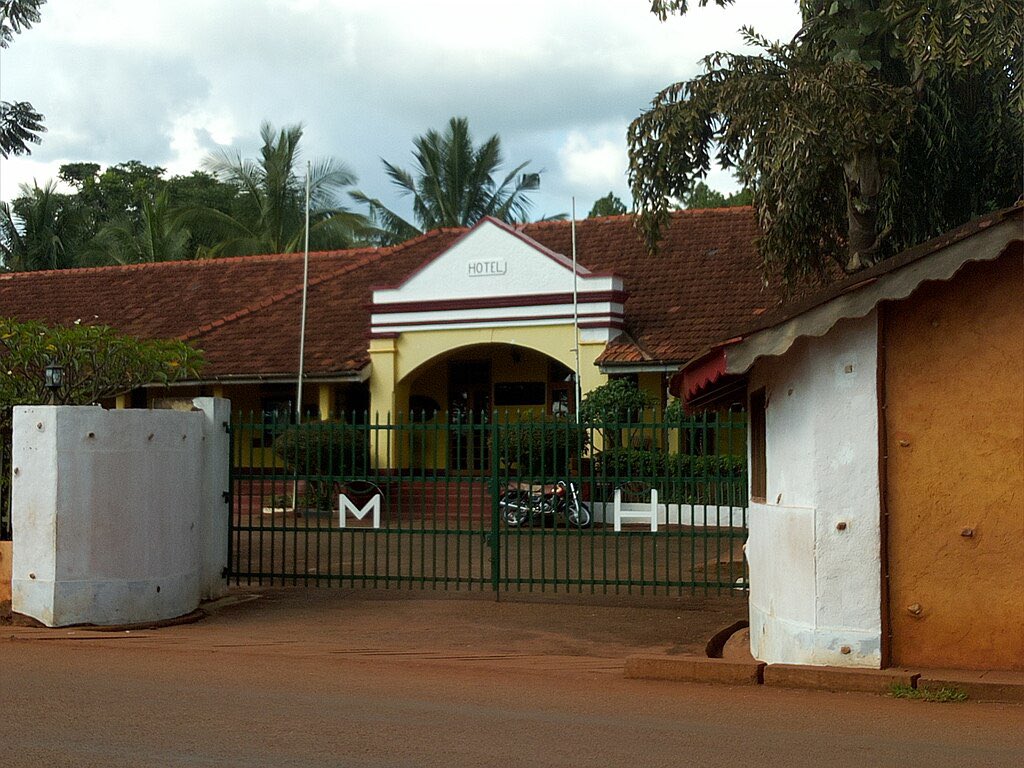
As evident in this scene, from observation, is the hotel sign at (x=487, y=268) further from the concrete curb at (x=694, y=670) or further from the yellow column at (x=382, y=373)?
the concrete curb at (x=694, y=670)

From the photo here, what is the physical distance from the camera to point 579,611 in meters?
11.8

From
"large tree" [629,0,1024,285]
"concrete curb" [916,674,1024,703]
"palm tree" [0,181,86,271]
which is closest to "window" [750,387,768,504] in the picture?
"concrete curb" [916,674,1024,703]

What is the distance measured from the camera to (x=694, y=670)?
840 centimetres

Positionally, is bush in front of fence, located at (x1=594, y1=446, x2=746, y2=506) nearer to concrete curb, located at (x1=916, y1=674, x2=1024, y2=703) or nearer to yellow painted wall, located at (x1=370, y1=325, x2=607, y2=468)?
yellow painted wall, located at (x1=370, y1=325, x2=607, y2=468)

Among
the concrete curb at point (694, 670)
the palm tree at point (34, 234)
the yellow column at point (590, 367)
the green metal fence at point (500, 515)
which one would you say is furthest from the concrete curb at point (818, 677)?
the palm tree at point (34, 234)

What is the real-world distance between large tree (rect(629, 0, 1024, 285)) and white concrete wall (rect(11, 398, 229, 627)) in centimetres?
828

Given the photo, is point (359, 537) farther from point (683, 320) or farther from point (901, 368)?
point (901, 368)

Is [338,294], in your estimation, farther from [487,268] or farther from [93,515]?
[93,515]

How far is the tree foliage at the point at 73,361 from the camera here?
455 inches

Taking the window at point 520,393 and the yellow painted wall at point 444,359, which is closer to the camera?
the yellow painted wall at point 444,359

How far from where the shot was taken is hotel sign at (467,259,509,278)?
24.0 metres

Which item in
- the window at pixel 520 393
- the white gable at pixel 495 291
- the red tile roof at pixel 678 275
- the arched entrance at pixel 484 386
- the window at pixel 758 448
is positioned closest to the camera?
the window at pixel 758 448

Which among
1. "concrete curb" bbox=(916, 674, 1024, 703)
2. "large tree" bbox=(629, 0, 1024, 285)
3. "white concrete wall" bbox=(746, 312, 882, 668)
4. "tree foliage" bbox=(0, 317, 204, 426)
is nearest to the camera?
"concrete curb" bbox=(916, 674, 1024, 703)

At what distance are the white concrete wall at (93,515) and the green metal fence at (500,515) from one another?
1343 mm
